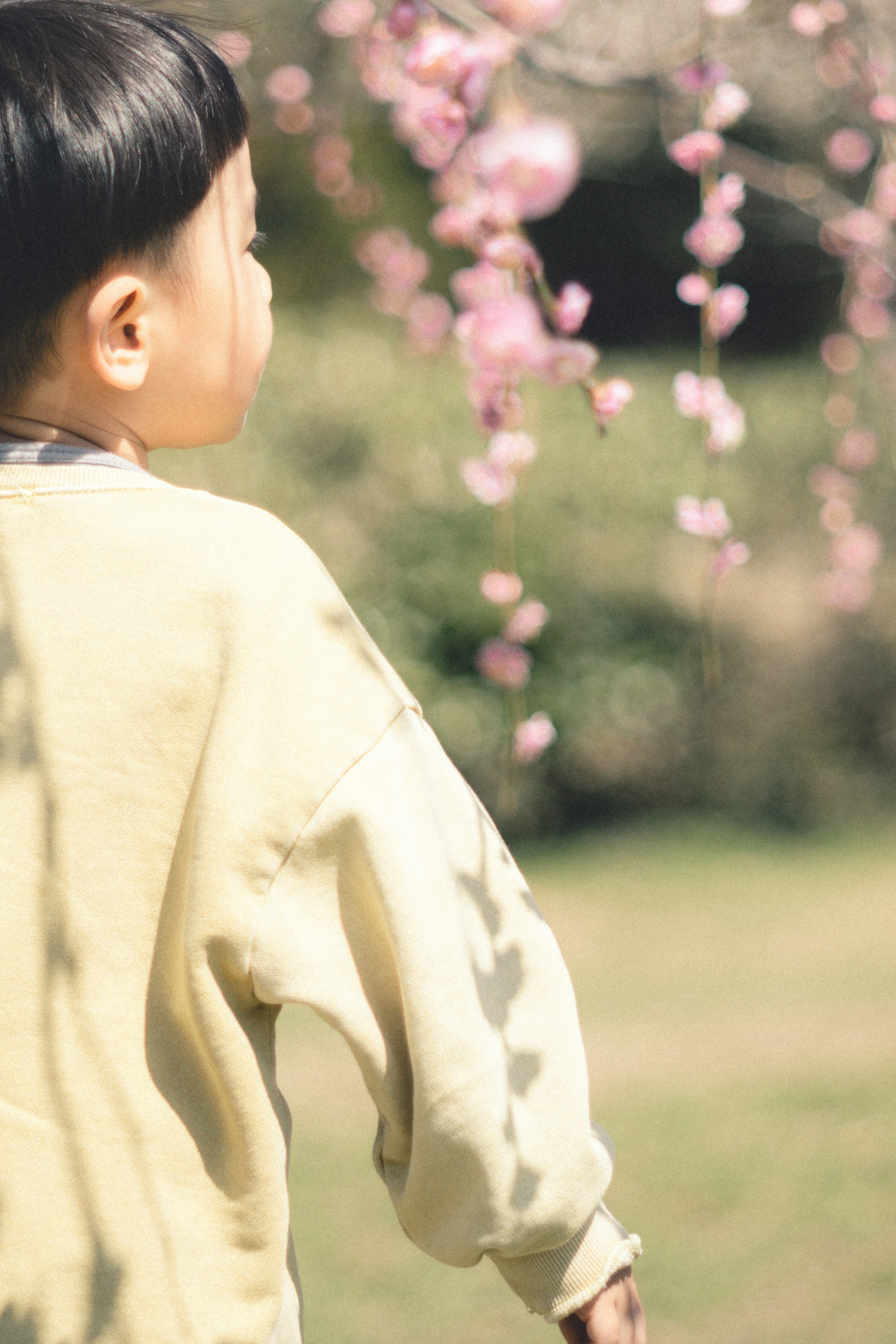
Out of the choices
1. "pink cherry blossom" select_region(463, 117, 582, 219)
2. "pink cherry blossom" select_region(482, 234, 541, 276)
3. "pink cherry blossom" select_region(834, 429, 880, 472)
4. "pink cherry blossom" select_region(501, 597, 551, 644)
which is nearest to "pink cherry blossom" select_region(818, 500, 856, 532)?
"pink cherry blossom" select_region(834, 429, 880, 472)

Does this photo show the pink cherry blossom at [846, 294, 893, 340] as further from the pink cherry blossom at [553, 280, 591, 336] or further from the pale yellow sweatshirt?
the pale yellow sweatshirt

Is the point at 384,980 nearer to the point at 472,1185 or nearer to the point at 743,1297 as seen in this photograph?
the point at 472,1185

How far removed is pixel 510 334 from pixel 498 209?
0.39ft

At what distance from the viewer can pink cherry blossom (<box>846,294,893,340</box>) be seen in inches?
136

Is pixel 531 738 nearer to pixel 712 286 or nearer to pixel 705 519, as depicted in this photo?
pixel 705 519

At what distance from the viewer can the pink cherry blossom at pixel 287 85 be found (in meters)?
3.74

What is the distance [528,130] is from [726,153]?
7.93 feet

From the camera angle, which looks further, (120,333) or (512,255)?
(512,255)

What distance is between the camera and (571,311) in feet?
5.64

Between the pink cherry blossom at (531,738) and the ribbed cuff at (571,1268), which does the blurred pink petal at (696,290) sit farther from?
the ribbed cuff at (571,1268)

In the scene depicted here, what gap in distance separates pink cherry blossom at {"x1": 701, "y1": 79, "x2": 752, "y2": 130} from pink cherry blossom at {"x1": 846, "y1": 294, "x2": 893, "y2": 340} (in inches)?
38.4

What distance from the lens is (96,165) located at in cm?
111

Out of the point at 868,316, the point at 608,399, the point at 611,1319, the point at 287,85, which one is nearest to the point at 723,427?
the point at 608,399

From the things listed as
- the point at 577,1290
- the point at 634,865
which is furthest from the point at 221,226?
the point at 634,865
